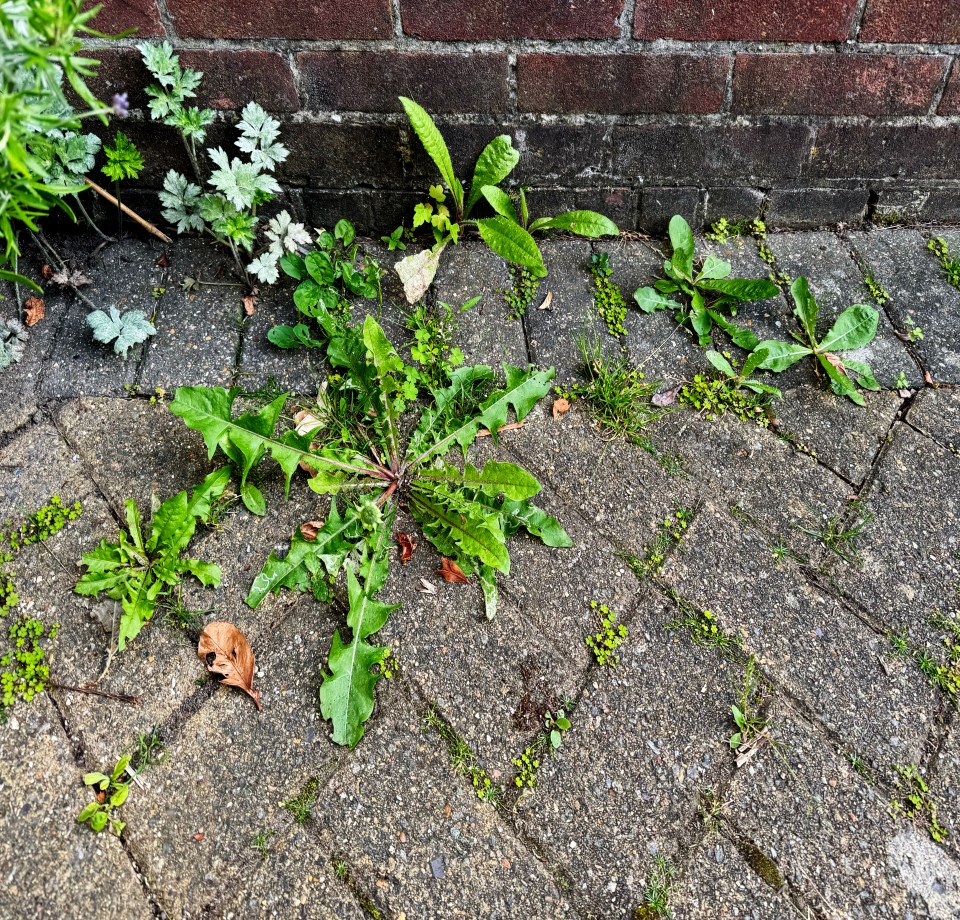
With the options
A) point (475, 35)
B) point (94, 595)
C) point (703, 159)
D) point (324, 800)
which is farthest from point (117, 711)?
point (703, 159)

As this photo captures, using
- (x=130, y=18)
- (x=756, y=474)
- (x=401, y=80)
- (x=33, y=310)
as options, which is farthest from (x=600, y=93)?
(x=33, y=310)

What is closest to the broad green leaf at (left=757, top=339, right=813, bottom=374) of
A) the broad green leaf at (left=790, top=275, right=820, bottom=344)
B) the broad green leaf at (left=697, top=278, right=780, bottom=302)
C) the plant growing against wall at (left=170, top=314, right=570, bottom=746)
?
the broad green leaf at (left=790, top=275, right=820, bottom=344)

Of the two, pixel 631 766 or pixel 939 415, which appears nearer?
pixel 631 766

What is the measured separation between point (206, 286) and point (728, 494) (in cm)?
177

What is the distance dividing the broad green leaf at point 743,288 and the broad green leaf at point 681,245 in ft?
0.23

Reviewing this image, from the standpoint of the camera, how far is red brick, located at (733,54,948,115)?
84.1 inches

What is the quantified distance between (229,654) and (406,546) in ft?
1.64

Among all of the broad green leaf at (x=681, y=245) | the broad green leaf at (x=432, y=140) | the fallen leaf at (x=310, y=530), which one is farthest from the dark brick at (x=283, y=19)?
the fallen leaf at (x=310, y=530)

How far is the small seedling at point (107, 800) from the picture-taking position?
145 cm

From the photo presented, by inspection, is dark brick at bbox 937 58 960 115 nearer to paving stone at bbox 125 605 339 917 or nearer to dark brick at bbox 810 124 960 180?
dark brick at bbox 810 124 960 180

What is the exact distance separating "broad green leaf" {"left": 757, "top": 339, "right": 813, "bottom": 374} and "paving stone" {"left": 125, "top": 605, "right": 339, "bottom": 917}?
1565mm

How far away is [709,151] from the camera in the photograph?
2.32 metres

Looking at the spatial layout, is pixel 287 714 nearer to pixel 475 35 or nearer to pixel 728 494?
pixel 728 494

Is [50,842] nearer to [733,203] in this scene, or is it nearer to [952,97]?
[733,203]
